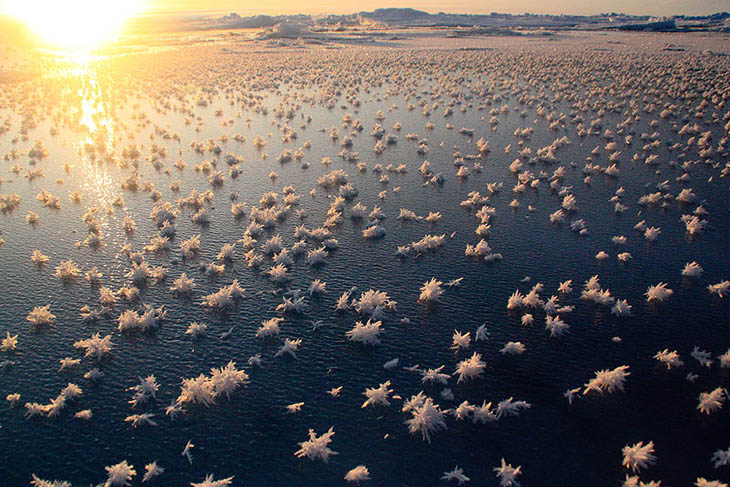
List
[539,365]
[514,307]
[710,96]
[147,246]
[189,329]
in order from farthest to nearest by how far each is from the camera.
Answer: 1. [710,96]
2. [147,246]
3. [514,307]
4. [189,329]
5. [539,365]

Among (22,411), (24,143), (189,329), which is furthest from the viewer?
(24,143)

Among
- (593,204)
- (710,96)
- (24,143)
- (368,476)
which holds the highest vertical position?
(710,96)

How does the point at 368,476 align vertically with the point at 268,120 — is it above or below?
below

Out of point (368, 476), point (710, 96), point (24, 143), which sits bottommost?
point (368, 476)

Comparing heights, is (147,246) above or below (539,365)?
above

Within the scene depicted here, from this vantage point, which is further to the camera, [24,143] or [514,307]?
[24,143]

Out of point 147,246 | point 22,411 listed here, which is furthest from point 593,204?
point 22,411

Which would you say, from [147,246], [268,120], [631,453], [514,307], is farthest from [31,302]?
[268,120]

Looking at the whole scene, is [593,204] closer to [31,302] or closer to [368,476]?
[368,476]

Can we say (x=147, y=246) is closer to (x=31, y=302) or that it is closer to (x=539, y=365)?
(x=31, y=302)
